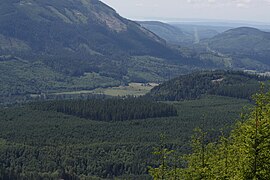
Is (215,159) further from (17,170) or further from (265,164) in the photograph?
(17,170)

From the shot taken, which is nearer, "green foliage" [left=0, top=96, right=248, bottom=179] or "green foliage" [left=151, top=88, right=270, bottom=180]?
"green foliage" [left=151, top=88, right=270, bottom=180]

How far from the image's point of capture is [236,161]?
182ft

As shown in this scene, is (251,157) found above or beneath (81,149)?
above

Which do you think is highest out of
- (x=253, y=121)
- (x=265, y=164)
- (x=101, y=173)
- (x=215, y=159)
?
(x=253, y=121)

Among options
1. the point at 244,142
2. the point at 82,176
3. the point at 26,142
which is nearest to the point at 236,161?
the point at 244,142

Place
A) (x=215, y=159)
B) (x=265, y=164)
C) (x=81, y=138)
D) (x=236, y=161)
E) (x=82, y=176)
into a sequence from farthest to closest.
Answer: (x=81, y=138), (x=82, y=176), (x=215, y=159), (x=236, y=161), (x=265, y=164)

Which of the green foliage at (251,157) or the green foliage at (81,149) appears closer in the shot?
the green foliage at (251,157)

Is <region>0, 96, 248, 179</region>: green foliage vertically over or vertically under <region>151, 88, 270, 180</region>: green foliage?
under

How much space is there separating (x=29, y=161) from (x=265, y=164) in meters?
120

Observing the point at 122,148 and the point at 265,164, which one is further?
the point at 122,148

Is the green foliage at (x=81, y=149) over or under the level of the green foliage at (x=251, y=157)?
under

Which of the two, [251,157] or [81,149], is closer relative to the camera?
[251,157]

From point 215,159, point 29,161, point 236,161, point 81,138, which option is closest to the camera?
point 236,161

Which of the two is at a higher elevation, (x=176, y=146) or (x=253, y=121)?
(x=253, y=121)
